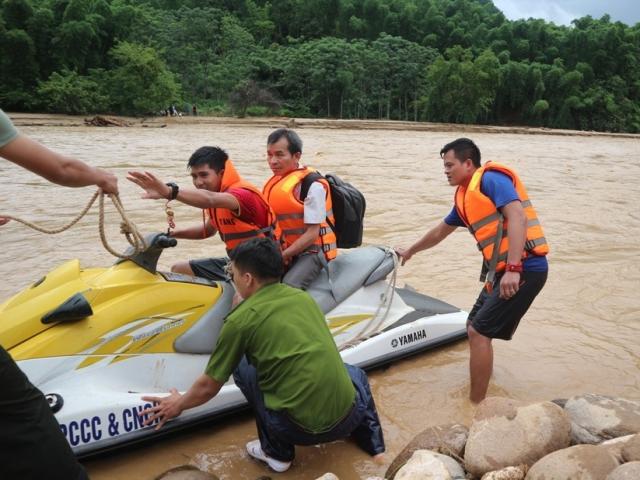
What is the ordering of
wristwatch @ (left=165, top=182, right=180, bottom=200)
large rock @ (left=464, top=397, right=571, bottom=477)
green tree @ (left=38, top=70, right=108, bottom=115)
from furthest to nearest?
1. green tree @ (left=38, top=70, right=108, bottom=115)
2. wristwatch @ (left=165, top=182, right=180, bottom=200)
3. large rock @ (left=464, top=397, right=571, bottom=477)

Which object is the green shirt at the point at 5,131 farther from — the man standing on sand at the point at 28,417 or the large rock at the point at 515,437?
the large rock at the point at 515,437

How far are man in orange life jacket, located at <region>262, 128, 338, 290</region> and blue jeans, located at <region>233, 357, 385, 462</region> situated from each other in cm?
90

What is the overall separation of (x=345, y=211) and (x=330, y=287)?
540mm

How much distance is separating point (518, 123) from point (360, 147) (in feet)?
119

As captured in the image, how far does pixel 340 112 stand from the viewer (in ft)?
172

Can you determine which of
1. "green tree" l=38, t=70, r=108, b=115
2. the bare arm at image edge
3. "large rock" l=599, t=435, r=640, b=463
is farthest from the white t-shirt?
"green tree" l=38, t=70, r=108, b=115

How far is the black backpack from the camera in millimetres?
4070

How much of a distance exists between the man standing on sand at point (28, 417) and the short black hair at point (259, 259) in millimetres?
870

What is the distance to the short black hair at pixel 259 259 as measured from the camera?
2678 mm

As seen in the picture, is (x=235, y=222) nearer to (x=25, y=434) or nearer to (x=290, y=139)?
(x=290, y=139)

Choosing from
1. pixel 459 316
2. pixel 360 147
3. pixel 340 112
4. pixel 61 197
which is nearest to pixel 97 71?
pixel 340 112

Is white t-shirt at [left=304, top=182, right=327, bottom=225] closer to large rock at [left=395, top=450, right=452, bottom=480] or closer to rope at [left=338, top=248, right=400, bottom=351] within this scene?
rope at [left=338, top=248, right=400, bottom=351]

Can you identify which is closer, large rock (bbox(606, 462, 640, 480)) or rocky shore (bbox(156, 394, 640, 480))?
large rock (bbox(606, 462, 640, 480))

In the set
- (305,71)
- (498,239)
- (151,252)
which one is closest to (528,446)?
(498,239)
